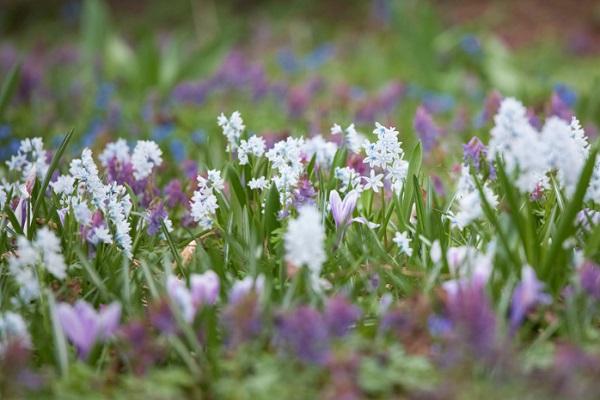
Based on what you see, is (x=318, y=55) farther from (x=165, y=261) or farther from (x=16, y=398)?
(x=16, y=398)

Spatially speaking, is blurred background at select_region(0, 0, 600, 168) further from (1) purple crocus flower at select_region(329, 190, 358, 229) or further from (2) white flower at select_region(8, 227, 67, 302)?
(2) white flower at select_region(8, 227, 67, 302)

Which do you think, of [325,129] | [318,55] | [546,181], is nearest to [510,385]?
[546,181]

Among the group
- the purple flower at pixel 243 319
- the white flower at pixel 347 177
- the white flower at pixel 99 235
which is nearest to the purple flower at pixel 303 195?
the white flower at pixel 347 177

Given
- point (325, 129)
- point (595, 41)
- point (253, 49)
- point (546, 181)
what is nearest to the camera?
point (546, 181)

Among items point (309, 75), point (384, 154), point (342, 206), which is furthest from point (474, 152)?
point (309, 75)

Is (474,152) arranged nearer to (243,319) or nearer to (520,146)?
(520,146)
